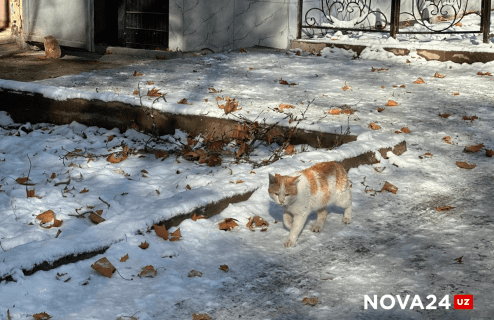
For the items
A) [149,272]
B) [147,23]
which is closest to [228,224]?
[149,272]

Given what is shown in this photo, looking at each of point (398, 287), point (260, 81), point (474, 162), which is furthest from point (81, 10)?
point (398, 287)

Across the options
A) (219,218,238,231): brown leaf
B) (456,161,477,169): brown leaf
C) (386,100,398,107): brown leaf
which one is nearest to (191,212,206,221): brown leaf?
(219,218,238,231): brown leaf

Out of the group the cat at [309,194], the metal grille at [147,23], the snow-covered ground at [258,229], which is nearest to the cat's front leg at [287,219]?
the cat at [309,194]

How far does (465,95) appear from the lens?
810cm

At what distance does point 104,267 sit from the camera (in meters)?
3.68

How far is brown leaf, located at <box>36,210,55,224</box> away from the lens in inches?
182

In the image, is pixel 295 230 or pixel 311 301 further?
pixel 295 230

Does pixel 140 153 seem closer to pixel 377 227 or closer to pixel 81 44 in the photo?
pixel 377 227

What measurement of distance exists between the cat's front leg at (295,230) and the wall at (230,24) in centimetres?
820

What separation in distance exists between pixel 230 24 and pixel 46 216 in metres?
8.14

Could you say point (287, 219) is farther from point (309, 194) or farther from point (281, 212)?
point (281, 212)

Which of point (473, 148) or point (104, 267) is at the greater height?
point (473, 148)

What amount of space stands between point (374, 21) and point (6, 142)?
32.7ft

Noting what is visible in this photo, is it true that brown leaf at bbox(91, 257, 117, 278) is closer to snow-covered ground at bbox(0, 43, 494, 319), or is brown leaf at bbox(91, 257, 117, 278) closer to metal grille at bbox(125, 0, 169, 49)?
snow-covered ground at bbox(0, 43, 494, 319)
